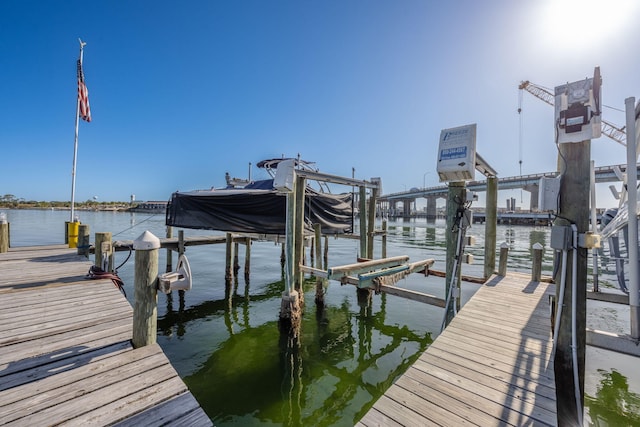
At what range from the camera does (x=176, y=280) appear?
356 centimetres

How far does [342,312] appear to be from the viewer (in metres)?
9.68

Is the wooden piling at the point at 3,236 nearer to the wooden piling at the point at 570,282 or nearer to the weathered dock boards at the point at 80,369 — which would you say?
the weathered dock boards at the point at 80,369

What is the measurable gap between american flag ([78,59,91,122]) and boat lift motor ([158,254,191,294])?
1279 centimetres

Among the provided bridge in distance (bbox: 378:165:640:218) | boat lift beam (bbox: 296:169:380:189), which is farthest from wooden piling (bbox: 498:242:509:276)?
bridge in distance (bbox: 378:165:640:218)

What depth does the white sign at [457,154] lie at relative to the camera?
16.1 feet

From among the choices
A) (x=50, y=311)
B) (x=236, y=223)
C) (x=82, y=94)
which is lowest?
(x=50, y=311)

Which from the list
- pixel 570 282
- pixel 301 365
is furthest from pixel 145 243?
pixel 570 282

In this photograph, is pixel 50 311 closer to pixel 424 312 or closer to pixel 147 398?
pixel 147 398

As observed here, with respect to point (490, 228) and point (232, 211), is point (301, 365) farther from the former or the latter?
point (490, 228)

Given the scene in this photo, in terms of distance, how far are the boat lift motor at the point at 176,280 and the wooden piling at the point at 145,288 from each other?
133 mm

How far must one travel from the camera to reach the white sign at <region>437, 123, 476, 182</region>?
4.91 m

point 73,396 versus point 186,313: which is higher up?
point 73,396

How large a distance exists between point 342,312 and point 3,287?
8.23 metres

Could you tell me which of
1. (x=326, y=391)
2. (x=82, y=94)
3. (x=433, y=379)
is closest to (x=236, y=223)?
(x=326, y=391)
